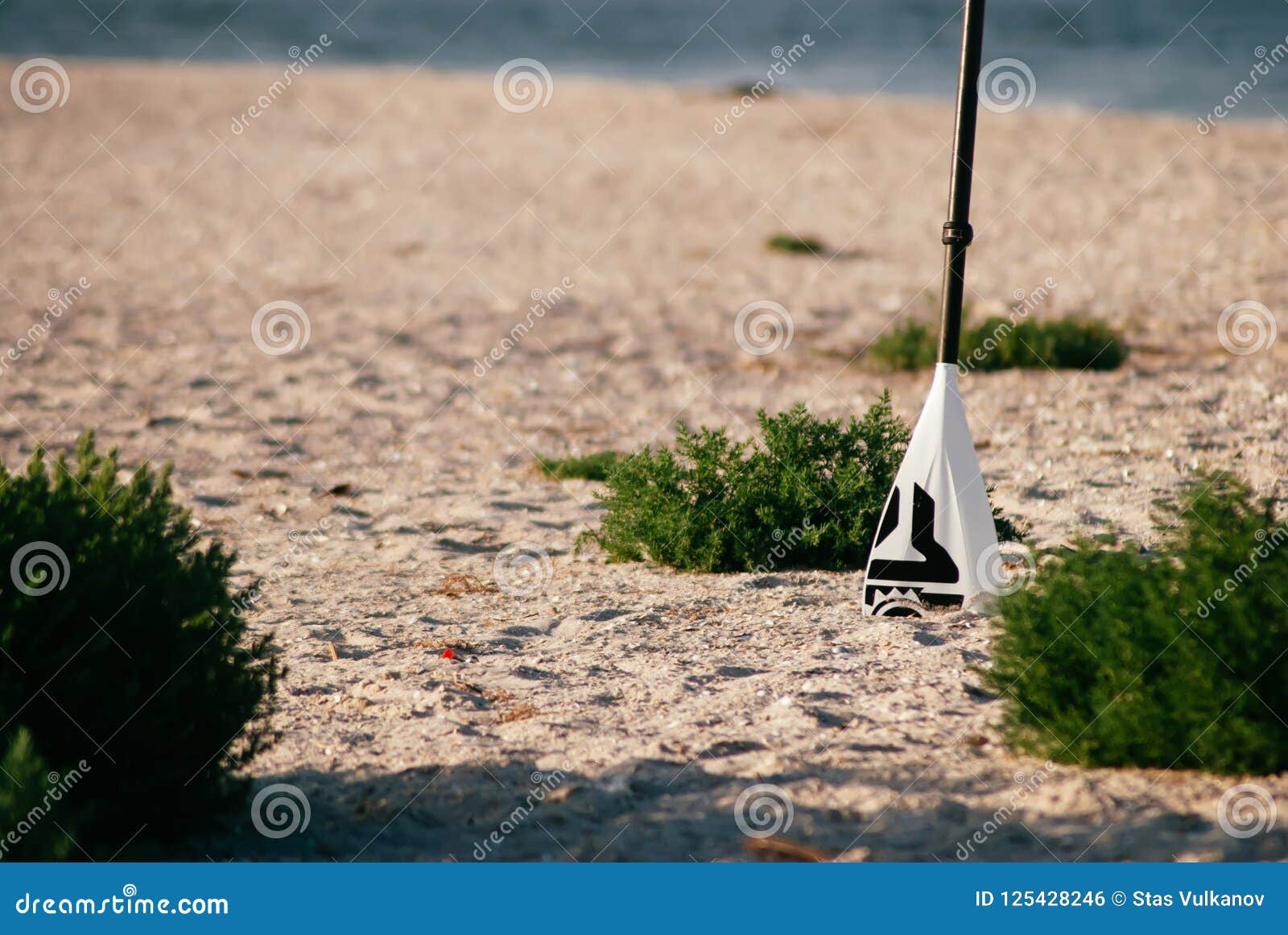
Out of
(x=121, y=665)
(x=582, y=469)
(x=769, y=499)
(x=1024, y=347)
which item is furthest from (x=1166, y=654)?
(x=1024, y=347)

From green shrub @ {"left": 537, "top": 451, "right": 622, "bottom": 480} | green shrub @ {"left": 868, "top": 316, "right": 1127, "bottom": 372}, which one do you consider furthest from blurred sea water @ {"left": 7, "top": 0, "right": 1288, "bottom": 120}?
green shrub @ {"left": 537, "top": 451, "right": 622, "bottom": 480}

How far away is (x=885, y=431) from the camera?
17.8 feet

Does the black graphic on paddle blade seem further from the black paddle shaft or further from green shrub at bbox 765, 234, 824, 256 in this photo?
green shrub at bbox 765, 234, 824, 256

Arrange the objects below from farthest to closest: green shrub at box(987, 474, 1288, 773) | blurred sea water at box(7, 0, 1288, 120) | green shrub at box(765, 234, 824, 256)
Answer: blurred sea water at box(7, 0, 1288, 120) → green shrub at box(765, 234, 824, 256) → green shrub at box(987, 474, 1288, 773)

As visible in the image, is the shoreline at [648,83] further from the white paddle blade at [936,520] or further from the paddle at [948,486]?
the white paddle blade at [936,520]

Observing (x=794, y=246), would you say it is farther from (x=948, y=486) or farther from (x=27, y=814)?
(x=27, y=814)

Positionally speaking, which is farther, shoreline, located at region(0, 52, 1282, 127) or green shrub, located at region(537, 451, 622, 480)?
shoreline, located at region(0, 52, 1282, 127)

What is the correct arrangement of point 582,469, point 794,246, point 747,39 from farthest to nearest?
point 747,39
point 794,246
point 582,469

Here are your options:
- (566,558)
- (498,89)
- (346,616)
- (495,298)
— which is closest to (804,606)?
(566,558)

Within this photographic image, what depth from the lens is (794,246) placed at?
12500 mm

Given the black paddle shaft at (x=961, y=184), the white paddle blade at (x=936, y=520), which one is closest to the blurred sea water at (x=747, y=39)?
the black paddle shaft at (x=961, y=184)

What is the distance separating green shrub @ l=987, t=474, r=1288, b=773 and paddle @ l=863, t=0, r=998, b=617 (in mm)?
743

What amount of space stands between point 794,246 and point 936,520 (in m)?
8.48

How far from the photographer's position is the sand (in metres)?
3.40
